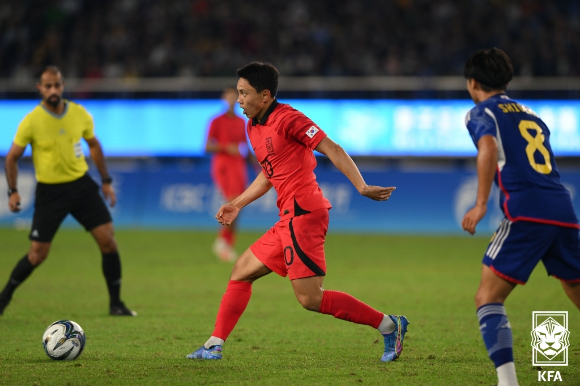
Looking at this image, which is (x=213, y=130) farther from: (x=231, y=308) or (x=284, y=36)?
Result: (x=284, y=36)

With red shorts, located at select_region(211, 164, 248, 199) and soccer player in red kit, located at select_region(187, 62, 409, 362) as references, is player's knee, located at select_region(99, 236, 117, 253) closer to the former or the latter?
soccer player in red kit, located at select_region(187, 62, 409, 362)

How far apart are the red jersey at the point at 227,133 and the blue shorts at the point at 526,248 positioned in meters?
8.59

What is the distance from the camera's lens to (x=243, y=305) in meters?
5.54

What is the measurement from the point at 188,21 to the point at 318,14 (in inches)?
146

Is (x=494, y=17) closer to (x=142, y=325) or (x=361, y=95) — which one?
(x=361, y=95)

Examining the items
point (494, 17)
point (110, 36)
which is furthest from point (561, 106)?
point (110, 36)

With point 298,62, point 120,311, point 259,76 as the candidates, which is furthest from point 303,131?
point 298,62

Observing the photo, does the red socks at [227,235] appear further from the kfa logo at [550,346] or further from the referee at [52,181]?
the kfa logo at [550,346]

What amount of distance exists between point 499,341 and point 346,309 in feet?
4.30

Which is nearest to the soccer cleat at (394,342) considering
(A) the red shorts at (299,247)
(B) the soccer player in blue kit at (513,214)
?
(A) the red shorts at (299,247)

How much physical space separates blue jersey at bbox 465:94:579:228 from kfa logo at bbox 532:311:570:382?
116 cm

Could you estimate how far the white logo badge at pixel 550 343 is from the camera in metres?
5.41

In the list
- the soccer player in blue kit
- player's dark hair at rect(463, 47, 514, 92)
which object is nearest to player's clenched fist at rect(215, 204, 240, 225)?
the soccer player in blue kit

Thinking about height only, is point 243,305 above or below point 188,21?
below
